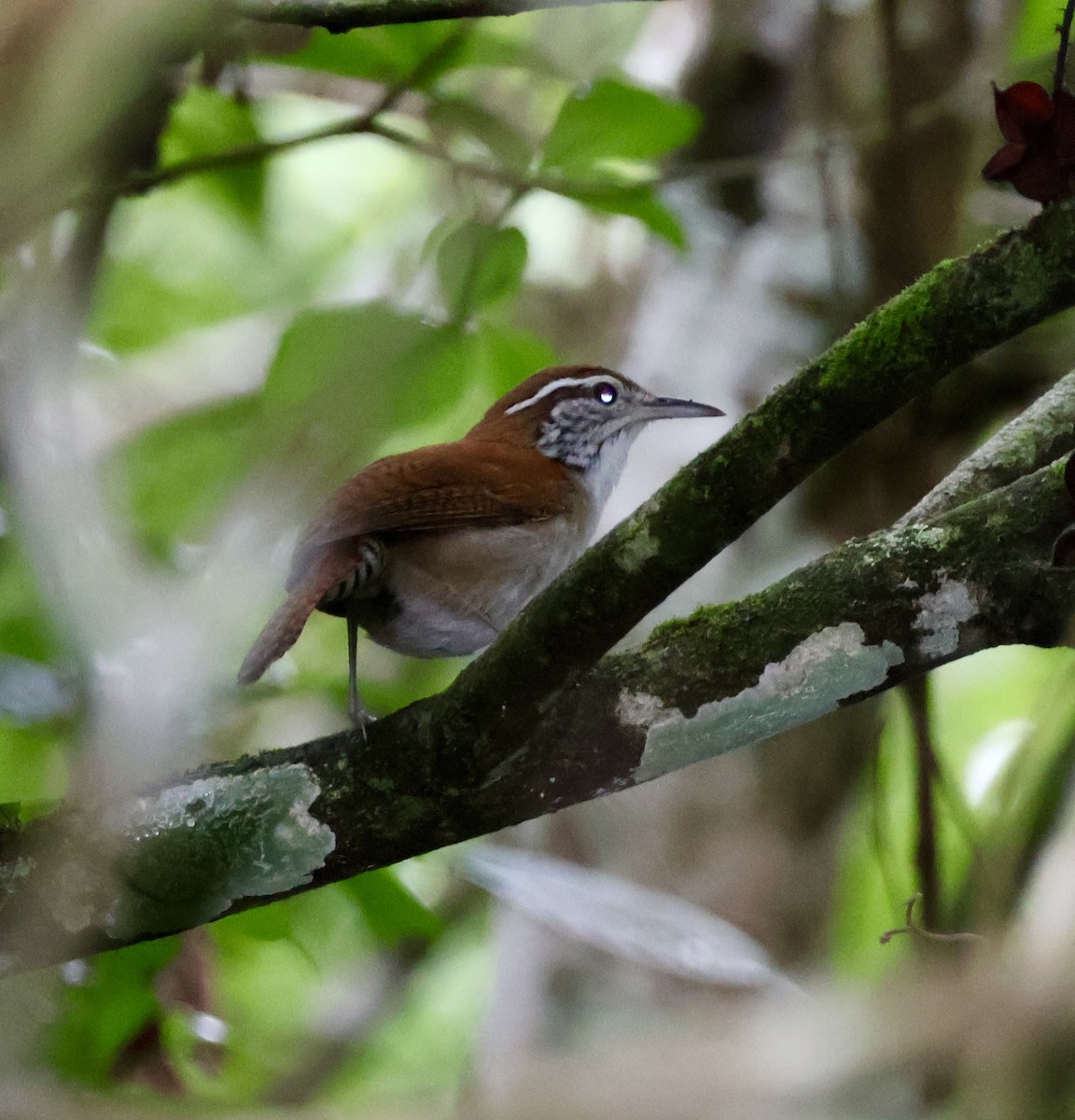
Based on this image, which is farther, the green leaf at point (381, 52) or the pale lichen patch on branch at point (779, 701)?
the green leaf at point (381, 52)

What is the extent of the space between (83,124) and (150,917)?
1.61 metres

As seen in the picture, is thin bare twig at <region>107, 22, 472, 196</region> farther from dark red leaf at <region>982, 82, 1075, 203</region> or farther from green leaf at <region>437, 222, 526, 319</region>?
dark red leaf at <region>982, 82, 1075, 203</region>

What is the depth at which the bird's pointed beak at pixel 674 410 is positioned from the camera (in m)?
4.12

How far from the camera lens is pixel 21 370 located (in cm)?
204

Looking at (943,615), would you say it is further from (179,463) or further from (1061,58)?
(179,463)

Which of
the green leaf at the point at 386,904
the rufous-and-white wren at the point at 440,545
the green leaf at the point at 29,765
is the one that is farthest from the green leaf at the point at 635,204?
the green leaf at the point at 29,765

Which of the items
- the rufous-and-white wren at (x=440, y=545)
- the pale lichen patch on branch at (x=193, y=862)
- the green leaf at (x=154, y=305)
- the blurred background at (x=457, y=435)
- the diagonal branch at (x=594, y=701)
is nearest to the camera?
the blurred background at (x=457, y=435)

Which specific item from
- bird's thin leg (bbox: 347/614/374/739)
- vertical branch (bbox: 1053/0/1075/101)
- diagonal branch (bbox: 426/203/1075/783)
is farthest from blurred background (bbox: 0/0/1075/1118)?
vertical branch (bbox: 1053/0/1075/101)

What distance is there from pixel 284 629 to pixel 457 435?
2.23 m

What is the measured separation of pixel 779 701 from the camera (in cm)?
231

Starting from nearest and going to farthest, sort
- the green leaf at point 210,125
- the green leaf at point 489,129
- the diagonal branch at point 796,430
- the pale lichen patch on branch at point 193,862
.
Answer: the diagonal branch at point 796,430, the pale lichen patch on branch at point 193,862, the green leaf at point 489,129, the green leaf at point 210,125

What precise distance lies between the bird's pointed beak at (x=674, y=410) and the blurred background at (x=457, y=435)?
47cm

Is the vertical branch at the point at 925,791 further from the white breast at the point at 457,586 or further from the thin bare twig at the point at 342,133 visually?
the thin bare twig at the point at 342,133

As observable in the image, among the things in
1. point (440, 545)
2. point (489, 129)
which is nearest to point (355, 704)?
point (440, 545)
